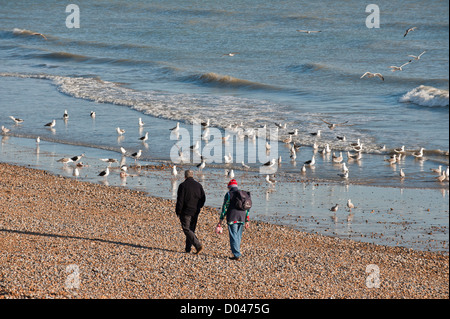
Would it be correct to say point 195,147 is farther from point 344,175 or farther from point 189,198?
point 189,198

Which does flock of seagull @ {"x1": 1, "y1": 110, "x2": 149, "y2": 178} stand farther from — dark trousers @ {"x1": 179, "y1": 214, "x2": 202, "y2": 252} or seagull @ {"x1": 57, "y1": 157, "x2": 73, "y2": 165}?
dark trousers @ {"x1": 179, "y1": 214, "x2": 202, "y2": 252}

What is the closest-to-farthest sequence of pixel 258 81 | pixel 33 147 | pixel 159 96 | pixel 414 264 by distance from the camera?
pixel 414 264 → pixel 33 147 → pixel 159 96 → pixel 258 81

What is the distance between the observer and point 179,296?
30.7ft

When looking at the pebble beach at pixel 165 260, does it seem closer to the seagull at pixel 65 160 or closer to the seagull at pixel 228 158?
the seagull at pixel 65 160

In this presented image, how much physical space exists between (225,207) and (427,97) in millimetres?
22926

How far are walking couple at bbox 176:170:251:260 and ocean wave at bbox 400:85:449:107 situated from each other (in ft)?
73.2

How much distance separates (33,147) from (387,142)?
12688 mm

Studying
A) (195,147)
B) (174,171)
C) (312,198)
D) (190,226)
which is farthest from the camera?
(195,147)

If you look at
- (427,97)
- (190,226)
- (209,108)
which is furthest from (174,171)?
(427,97)

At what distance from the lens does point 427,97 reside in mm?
31219

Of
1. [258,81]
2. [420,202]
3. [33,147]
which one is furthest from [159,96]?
[420,202]

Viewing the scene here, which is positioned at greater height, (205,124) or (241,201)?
(205,124)

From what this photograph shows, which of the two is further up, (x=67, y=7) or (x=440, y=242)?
(x=67, y=7)
